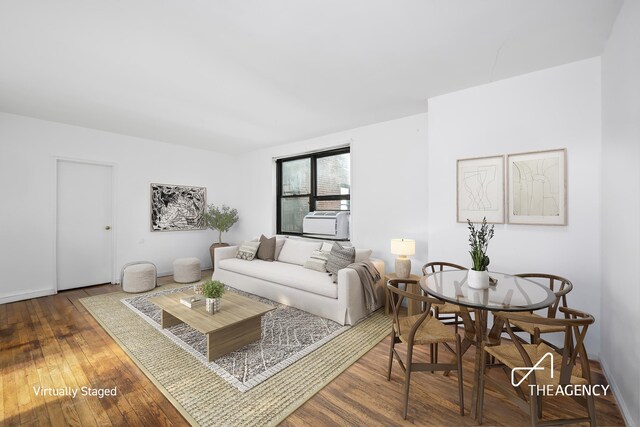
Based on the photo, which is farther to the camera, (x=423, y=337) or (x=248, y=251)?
(x=248, y=251)

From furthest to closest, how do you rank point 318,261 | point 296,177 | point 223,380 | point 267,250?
1. point 296,177
2. point 267,250
3. point 318,261
4. point 223,380

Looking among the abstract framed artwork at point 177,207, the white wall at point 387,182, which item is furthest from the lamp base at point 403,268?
the abstract framed artwork at point 177,207

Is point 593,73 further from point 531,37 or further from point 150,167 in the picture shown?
point 150,167

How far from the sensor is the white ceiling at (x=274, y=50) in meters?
1.81

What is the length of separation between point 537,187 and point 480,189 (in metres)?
0.46

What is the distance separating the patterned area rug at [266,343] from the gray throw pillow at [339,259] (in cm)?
61

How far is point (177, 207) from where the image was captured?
551 centimetres

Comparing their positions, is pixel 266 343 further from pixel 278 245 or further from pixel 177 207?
pixel 177 207

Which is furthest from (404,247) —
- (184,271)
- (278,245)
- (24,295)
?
(24,295)

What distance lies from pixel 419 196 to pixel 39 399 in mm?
4033

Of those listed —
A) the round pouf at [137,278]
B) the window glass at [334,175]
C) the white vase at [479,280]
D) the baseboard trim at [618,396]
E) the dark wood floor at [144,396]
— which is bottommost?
the dark wood floor at [144,396]

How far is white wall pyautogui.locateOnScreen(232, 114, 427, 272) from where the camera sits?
12.2ft

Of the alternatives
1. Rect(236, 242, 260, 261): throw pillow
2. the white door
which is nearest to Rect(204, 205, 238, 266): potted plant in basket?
Rect(236, 242, 260, 261): throw pillow

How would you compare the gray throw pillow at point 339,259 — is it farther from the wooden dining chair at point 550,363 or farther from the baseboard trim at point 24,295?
the baseboard trim at point 24,295
